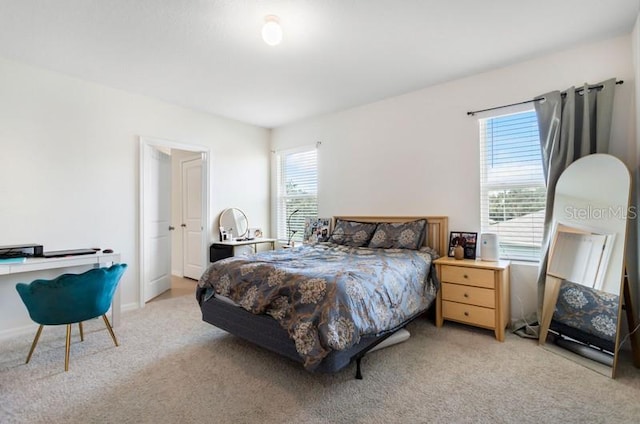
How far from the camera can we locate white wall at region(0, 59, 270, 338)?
2760 millimetres

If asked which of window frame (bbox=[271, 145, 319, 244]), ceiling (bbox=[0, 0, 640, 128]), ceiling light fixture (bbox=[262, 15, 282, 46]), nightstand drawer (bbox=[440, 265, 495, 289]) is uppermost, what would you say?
ceiling (bbox=[0, 0, 640, 128])

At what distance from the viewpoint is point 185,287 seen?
445 cm

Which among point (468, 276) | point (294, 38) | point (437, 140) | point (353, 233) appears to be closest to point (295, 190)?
point (353, 233)

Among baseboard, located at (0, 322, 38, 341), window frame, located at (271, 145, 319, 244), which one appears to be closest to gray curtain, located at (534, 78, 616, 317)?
window frame, located at (271, 145, 319, 244)

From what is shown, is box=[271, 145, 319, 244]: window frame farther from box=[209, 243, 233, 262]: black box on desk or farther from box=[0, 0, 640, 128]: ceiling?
box=[0, 0, 640, 128]: ceiling

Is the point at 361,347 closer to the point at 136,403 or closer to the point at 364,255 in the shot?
the point at 364,255

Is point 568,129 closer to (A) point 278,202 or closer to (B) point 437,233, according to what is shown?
(B) point 437,233

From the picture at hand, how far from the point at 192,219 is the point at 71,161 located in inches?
74.1

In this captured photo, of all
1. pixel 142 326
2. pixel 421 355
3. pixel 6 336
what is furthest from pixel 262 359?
pixel 6 336

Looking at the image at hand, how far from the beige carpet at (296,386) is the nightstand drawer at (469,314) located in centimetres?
17

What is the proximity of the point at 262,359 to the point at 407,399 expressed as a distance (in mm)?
1074

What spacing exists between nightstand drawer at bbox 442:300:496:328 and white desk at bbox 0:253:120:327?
10.5 feet

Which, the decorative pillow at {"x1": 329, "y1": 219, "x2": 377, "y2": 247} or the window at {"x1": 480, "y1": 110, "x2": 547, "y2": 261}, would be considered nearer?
the window at {"x1": 480, "y1": 110, "x2": 547, "y2": 261}

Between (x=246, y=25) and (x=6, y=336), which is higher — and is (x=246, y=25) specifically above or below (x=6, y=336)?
above
